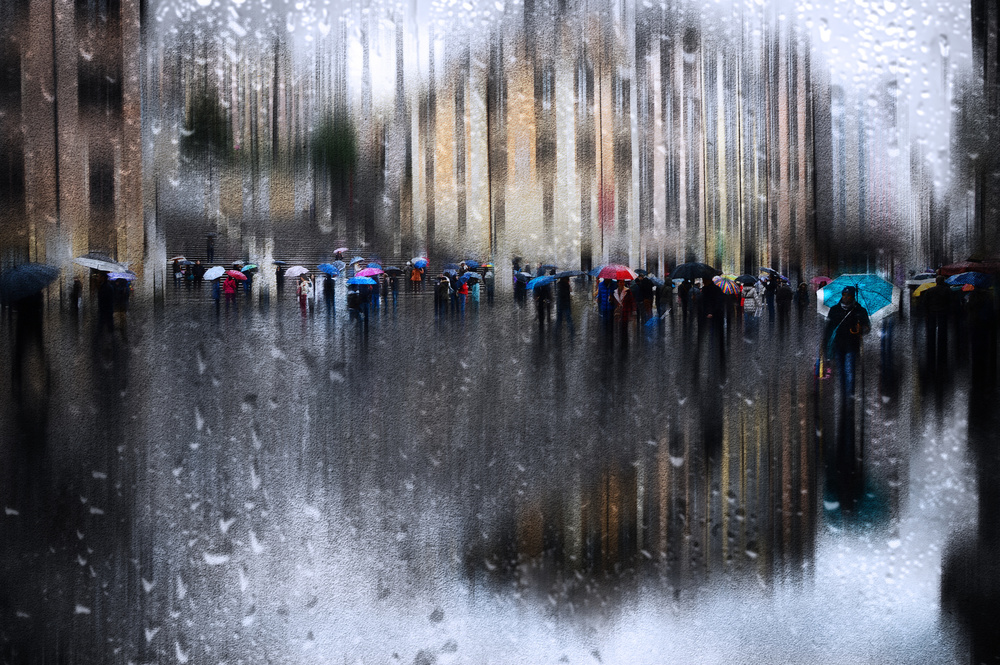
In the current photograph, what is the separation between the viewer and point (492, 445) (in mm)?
2826

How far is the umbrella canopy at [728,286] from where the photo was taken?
298 centimetres

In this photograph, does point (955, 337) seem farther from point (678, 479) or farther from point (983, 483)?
point (678, 479)

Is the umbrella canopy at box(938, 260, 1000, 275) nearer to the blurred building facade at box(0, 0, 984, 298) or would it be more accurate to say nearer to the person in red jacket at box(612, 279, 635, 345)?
the blurred building facade at box(0, 0, 984, 298)

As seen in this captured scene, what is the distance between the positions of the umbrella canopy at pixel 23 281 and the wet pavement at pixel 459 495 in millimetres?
144

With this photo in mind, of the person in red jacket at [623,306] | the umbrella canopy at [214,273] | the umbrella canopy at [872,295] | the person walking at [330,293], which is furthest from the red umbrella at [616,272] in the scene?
the umbrella canopy at [214,273]

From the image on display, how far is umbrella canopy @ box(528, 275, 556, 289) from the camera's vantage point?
114 inches

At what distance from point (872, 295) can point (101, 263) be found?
2.98m

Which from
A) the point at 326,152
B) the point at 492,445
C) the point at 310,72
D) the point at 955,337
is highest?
the point at 310,72

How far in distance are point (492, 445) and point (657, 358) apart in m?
0.75

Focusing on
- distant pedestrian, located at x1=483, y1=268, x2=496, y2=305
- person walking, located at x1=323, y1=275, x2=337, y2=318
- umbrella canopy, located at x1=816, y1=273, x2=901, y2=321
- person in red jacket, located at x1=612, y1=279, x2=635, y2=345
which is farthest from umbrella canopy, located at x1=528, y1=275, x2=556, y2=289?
umbrella canopy, located at x1=816, y1=273, x2=901, y2=321

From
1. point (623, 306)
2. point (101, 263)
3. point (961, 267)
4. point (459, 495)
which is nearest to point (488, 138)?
point (623, 306)

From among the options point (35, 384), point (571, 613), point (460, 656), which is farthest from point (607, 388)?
point (35, 384)

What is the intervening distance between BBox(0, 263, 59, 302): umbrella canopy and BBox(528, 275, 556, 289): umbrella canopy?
1823 millimetres

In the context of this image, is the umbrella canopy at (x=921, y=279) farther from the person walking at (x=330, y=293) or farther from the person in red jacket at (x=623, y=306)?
the person walking at (x=330, y=293)
